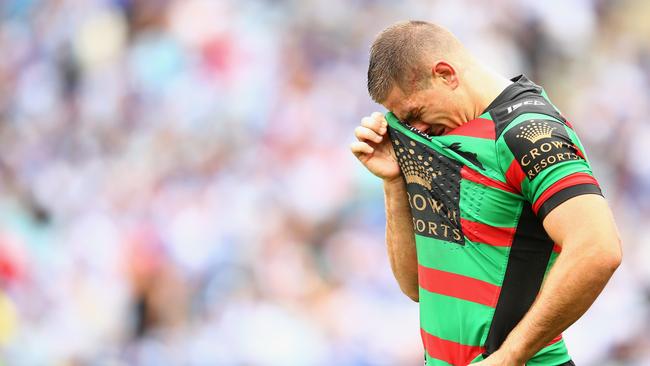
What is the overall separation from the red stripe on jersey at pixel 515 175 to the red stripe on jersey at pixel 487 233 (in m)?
0.12

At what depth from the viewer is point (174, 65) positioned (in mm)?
7582

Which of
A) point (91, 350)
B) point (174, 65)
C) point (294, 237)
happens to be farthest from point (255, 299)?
point (174, 65)

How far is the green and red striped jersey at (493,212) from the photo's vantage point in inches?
89.9

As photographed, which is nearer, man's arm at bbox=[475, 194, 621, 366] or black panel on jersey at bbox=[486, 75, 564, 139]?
man's arm at bbox=[475, 194, 621, 366]

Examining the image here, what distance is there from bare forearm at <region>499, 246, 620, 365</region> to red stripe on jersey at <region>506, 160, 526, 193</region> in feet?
0.73

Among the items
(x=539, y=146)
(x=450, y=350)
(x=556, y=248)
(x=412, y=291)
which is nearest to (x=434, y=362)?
(x=450, y=350)

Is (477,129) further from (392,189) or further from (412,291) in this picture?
(412,291)

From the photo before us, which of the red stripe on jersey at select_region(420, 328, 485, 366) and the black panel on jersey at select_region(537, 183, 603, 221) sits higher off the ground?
the black panel on jersey at select_region(537, 183, 603, 221)

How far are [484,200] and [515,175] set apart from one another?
121mm

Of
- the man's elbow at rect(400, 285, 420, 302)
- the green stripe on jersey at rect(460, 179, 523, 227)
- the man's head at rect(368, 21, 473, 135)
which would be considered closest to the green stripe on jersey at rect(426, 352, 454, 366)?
the man's elbow at rect(400, 285, 420, 302)

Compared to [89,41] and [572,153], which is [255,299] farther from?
[572,153]

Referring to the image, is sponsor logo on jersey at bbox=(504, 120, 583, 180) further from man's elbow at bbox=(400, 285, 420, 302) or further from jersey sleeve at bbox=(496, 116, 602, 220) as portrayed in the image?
man's elbow at bbox=(400, 285, 420, 302)

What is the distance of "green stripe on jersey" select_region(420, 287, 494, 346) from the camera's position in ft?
8.04

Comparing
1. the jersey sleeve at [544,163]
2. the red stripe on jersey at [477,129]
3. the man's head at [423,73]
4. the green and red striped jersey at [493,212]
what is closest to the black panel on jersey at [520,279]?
the green and red striped jersey at [493,212]
